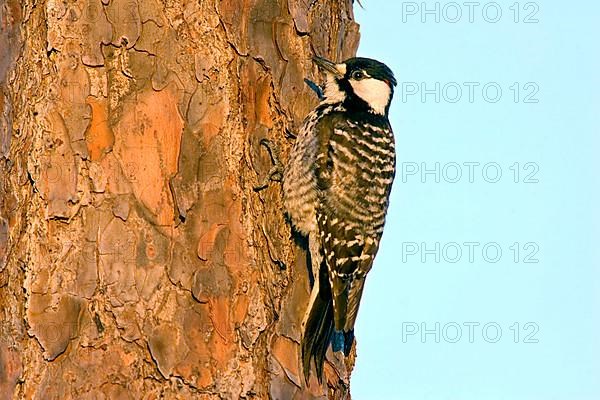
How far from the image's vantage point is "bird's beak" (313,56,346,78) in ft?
12.7

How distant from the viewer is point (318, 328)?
Answer: 12.1ft

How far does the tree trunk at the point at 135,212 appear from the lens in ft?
10.4

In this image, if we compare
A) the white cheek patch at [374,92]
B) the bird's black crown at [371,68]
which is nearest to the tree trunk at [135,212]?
the bird's black crown at [371,68]

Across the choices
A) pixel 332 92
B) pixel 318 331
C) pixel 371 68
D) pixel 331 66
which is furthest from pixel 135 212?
pixel 371 68

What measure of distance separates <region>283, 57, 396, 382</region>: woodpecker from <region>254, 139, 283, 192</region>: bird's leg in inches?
3.1

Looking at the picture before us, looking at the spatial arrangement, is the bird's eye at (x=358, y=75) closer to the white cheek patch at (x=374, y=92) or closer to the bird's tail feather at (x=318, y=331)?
the white cheek patch at (x=374, y=92)

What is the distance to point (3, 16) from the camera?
351cm

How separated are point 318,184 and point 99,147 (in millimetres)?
1191

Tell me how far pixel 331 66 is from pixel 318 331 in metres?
1.16

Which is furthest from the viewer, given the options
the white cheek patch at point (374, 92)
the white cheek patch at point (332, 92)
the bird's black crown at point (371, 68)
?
the white cheek patch at point (374, 92)

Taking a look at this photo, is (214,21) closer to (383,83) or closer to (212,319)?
(212,319)

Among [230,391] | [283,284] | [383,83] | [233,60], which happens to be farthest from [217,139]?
[383,83]

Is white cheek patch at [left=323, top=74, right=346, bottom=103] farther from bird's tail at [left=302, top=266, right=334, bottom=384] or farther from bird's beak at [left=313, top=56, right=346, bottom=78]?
bird's tail at [left=302, top=266, right=334, bottom=384]

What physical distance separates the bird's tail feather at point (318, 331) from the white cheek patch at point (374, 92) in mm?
1177
